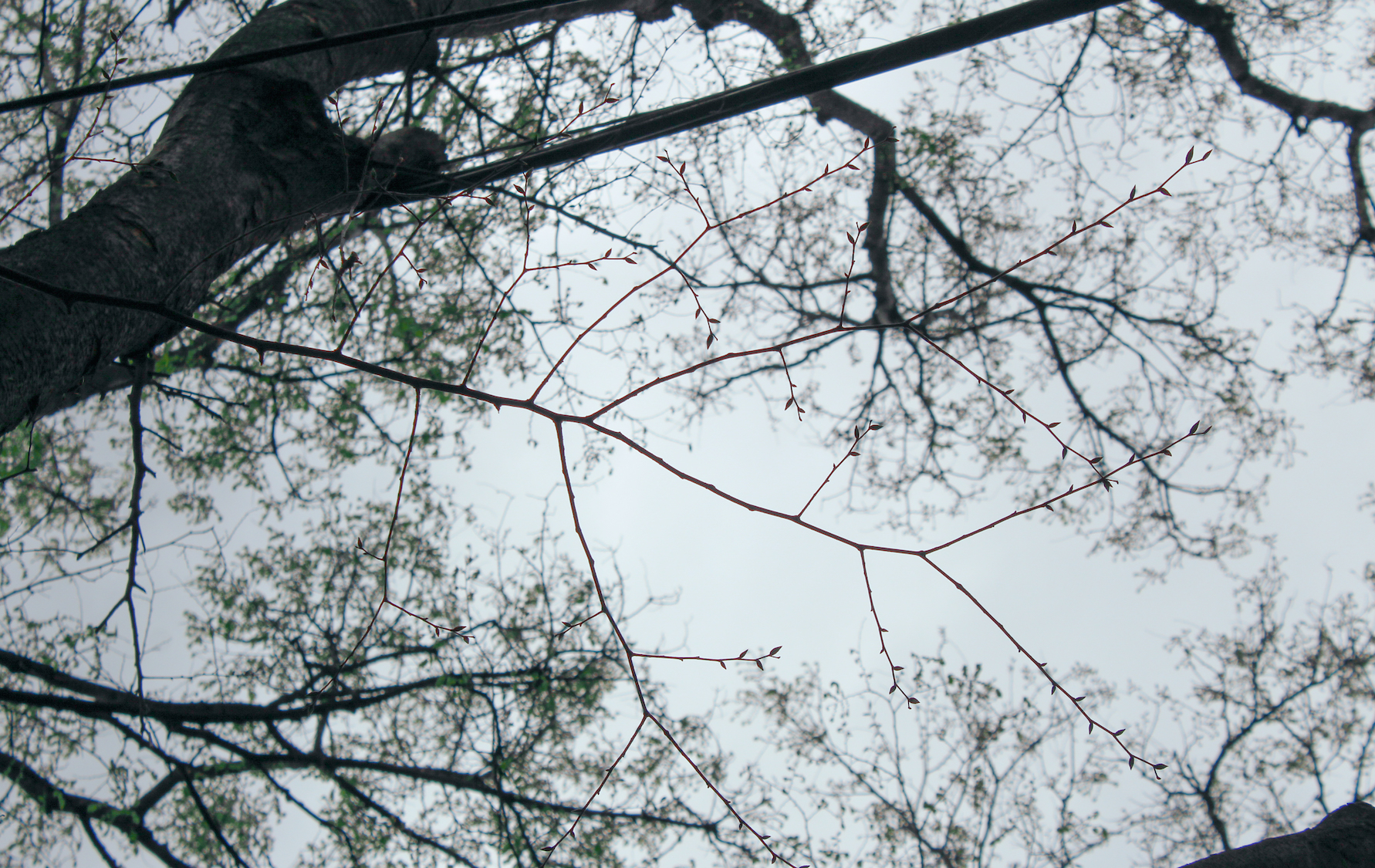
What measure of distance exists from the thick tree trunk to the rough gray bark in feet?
9.51

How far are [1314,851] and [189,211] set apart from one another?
13.0 ft

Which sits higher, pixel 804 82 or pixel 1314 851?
pixel 804 82

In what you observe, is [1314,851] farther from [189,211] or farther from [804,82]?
[189,211]

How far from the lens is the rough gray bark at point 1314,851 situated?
176 cm

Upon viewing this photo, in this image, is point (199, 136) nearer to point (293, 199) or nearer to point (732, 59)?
point (293, 199)

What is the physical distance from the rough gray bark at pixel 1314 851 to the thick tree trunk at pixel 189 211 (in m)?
2.90

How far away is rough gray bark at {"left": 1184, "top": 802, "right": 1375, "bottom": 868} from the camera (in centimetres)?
176

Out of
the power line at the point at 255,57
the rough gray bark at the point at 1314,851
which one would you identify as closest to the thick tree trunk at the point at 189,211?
the power line at the point at 255,57

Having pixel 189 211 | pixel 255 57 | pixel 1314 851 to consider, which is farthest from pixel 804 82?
pixel 1314 851

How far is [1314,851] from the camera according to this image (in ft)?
5.87

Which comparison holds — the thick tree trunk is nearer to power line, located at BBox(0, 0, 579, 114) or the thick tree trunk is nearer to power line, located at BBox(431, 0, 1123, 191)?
power line, located at BBox(0, 0, 579, 114)

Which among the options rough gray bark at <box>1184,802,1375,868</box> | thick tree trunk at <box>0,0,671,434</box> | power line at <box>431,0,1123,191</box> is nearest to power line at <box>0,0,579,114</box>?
thick tree trunk at <box>0,0,671,434</box>

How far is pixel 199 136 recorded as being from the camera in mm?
2436

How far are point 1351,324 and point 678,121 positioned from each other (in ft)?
24.7
